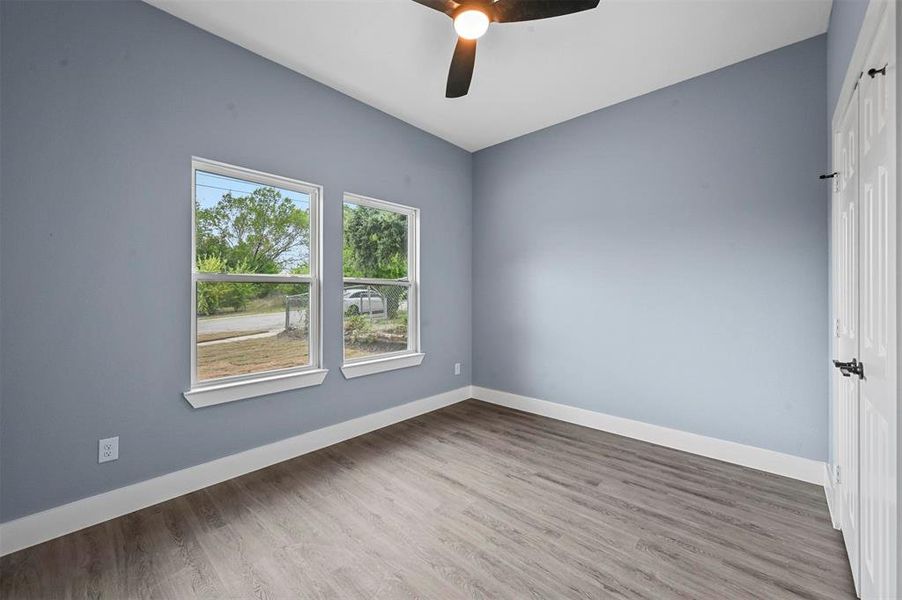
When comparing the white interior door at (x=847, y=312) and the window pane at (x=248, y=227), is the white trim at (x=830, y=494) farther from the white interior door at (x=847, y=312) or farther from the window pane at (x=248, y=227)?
the window pane at (x=248, y=227)

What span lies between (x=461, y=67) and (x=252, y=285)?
6.67 feet

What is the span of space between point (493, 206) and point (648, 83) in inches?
72.0

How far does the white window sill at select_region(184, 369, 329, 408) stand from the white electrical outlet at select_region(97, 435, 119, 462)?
1.28 ft

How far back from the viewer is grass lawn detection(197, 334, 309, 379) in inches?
101

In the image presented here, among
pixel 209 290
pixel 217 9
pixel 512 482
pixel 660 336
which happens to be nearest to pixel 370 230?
pixel 209 290

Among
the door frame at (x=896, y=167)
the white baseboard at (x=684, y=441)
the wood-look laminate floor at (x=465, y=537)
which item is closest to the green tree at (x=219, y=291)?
the wood-look laminate floor at (x=465, y=537)

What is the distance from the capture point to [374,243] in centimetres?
366

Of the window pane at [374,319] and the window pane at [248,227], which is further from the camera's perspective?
the window pane at [374,319]

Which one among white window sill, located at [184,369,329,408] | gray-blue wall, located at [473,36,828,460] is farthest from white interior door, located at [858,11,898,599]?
white window sill, located at [184,369,329,408]

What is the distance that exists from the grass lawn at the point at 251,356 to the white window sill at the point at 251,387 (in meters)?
0.09

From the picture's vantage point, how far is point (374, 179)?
3.51 metres

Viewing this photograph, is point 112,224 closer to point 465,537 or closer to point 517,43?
point 465,537

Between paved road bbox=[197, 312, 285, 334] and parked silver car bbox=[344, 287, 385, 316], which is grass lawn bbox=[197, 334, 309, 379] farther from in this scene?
parked silver car bbox=[344, 287, 385, 316]

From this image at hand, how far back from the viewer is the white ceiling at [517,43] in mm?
2295
